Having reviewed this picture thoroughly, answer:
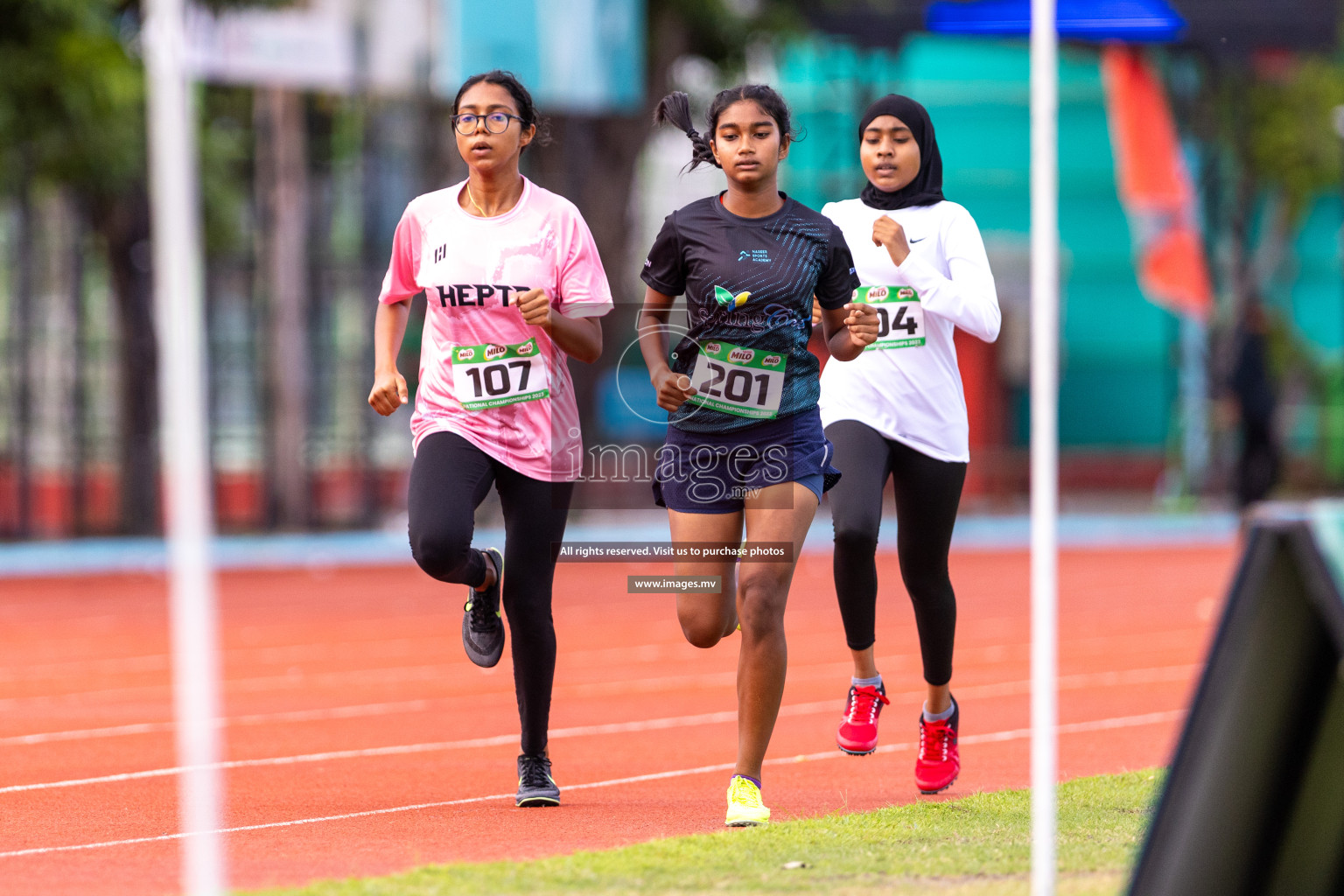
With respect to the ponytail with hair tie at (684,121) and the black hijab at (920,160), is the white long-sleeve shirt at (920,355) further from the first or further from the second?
the ponytail with hair tie at (684,121)

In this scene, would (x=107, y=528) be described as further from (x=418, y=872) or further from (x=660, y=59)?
(x=418, y=872)

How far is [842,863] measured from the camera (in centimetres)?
526

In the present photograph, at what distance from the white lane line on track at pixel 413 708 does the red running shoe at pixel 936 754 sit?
8.79 feet

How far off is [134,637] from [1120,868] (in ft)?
33.7

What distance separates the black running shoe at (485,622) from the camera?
21.4ft

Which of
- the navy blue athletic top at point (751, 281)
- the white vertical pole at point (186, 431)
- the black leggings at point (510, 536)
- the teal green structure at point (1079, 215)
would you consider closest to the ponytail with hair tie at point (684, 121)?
the navy blue athletic top at point (751, 281)

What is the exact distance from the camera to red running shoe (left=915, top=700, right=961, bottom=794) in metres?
6.68

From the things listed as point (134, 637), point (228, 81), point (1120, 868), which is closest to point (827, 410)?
point (1120, 868)

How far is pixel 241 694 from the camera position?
1087cm

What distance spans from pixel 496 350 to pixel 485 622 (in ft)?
3.20

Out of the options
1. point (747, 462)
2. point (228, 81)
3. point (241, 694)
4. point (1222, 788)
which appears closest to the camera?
point (1222, 788)

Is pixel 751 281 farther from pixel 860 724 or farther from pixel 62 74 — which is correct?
pixel 62 74

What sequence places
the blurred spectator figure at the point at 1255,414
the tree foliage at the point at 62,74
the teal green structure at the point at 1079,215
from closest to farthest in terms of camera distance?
the tree foliage at the point at 62,74, the blurred spectator figure at the point at 1255,414, the teal green structure at the point at 1079,215

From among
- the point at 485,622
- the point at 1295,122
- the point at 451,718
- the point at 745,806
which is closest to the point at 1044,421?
the point at 745,806
